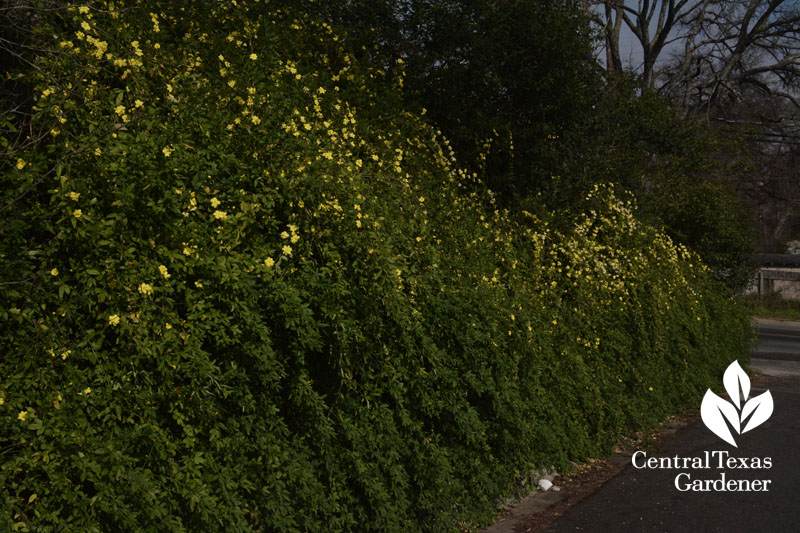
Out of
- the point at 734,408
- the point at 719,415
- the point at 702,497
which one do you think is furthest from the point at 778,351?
the point at 702,497

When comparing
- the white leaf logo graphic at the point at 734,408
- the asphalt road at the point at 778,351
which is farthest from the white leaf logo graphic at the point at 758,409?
the asphalt road at the point at 778,351

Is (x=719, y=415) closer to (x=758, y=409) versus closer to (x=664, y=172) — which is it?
(x=758, y=409)

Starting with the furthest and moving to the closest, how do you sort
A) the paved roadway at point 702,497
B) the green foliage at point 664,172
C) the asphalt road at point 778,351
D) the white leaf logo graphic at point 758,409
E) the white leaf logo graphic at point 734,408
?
the asphalt road at point 778,351 < the green foliage at point 664,172 < the white leaf logo graphic at point 758,409 < the white leaf logo graphic at point 734,408 < the paved roadway at point 702,497

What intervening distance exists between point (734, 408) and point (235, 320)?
24.0 ft

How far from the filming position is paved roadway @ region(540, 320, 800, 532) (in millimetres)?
5371

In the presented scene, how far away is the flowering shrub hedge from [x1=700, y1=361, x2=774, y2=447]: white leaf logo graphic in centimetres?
246

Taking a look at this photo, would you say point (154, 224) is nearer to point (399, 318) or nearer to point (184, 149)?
point (184, 149)

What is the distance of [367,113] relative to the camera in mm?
7609

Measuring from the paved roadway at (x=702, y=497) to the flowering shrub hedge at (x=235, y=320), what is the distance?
547 mm

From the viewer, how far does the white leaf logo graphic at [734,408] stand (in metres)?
8.37

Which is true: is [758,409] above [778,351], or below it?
above

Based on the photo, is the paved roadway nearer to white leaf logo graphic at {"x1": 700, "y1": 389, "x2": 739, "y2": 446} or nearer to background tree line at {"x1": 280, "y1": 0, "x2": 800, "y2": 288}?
white leaf logo graphic at {"x1": 700, "y1": 389, "x2": 739, "y2": 446}

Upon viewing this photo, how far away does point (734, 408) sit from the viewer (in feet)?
29.8

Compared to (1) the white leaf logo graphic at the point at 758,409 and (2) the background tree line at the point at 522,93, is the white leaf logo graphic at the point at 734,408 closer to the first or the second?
(1) the white leaf logo graphic at the point at 758,409
